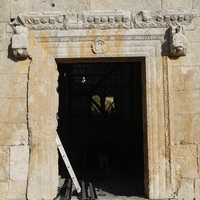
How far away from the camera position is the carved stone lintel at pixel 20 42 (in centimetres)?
473

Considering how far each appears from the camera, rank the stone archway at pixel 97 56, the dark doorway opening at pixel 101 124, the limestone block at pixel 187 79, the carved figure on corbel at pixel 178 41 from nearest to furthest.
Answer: the carved figure on corbel at pixel 178 41
the stone archway at pixel 97 56
the limestone block at pixel 187 79
the dark doorway opening at pixel 101 124

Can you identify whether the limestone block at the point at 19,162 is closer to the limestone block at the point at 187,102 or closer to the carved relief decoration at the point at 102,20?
the carved relief decoration at the point at 102,20

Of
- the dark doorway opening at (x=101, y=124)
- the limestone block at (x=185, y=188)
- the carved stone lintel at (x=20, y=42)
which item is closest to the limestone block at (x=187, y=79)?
the limestone block at (x=185, y=188)

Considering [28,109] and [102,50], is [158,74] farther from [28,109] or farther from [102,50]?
[28,109]

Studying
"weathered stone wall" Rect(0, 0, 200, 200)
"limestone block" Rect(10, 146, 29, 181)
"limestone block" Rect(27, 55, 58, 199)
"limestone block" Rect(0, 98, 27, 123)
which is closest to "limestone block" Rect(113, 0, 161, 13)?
"weathered stone wall" Rect(0, 0, 200, 200)

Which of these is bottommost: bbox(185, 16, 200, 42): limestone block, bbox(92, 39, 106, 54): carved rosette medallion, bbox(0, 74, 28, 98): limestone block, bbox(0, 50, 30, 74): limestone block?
bbox(0, 74, 28, 98): limestone block

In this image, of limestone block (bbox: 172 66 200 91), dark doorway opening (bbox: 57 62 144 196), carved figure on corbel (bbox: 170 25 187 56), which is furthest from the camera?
dark doorway opening (bbox: 57 62 144 196)

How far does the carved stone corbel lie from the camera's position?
15.5 feet

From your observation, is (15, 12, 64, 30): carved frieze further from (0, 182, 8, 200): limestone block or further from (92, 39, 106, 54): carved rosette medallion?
(0, 182, 8, 200): limestone block

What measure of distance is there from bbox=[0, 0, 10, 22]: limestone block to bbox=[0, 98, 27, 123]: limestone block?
4.09ft

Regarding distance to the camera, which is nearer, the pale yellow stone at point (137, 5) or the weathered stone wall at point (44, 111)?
the weathered stone wall at point (44, 111)

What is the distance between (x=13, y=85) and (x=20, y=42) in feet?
2.17

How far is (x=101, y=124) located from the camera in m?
11.3

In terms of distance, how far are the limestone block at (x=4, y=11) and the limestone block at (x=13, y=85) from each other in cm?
88
